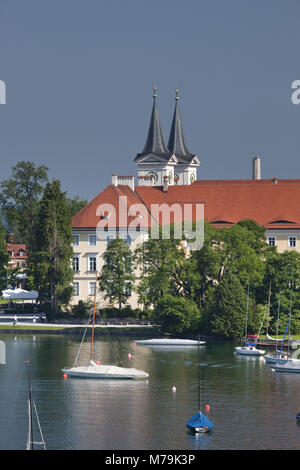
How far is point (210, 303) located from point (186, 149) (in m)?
79.0

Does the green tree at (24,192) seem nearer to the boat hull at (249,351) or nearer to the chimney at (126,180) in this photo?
the chimney at (126,180)

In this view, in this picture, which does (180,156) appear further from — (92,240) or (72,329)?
(72,329)

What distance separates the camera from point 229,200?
5349 inches

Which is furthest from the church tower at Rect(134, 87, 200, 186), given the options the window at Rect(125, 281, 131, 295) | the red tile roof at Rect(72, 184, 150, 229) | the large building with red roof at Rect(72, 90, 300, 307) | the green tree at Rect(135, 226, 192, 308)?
the green tree at Rect(135, 226, 192, 308)

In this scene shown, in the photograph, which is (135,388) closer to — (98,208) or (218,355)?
(218,355)

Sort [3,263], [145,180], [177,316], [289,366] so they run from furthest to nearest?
[145,180] → [3,263] → [177,316] → [289,366]

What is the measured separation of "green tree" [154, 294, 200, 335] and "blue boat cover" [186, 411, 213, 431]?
44693 mm

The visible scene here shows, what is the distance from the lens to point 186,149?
183250 mm

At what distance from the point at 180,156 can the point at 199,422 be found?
12183 centimetres

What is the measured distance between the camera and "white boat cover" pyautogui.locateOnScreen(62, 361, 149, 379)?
8062cm

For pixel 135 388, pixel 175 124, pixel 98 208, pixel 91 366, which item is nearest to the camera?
pixel 135 388

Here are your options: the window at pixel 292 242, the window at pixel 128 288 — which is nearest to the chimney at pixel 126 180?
the window at pixel 128 288

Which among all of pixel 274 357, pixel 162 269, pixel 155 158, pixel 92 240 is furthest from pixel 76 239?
pixel 155 158
